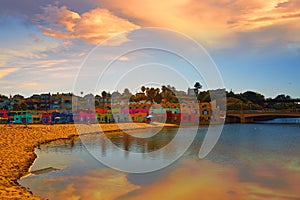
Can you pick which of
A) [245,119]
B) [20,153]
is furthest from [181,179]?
[245,119]

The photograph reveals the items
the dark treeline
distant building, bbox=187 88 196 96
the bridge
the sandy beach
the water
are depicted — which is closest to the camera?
the sandy beach

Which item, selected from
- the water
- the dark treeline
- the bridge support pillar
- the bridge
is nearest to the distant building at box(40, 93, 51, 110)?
the dark treeline

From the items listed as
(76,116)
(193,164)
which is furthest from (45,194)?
(76,116)

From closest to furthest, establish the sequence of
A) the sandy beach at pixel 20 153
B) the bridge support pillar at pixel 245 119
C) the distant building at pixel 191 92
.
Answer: the sandy beach at pixel 20 153, the bridge support pillar at pixel 245 119, the distant building at pixel 191 92

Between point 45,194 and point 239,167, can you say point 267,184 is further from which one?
point 45,194

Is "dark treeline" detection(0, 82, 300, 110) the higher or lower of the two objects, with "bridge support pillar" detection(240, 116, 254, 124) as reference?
higher

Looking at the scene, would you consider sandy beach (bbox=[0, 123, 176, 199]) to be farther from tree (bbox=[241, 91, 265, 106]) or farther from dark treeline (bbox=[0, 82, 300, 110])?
tree (bbox=[241, 91, 265, 106])

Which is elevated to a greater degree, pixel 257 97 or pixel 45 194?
pixel 257 97

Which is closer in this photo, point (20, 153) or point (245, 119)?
point (20, 153)

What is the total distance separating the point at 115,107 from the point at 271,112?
43.7 metres

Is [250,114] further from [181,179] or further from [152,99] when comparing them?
[181,179]

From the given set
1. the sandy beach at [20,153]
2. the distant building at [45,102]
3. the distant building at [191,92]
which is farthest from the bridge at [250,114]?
the distant building at [45,102]

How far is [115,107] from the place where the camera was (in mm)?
82125

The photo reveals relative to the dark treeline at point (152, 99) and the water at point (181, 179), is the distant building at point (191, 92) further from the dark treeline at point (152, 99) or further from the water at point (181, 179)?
the water at point (181, 179)
